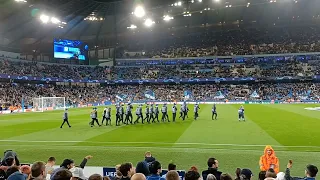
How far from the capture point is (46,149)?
1709 centimetres

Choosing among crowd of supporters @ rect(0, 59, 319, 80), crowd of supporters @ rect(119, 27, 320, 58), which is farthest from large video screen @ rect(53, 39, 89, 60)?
crowd of supporters @ rect(119, 27, 320, 58)

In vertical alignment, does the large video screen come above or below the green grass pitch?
Answer: above

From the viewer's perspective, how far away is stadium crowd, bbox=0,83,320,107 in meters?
63.1

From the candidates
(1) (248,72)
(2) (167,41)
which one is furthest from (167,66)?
(1) (248,72)

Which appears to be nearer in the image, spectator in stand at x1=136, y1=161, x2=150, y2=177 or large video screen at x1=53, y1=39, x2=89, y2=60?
spectator in stand at x1=136, y1=161, x2=150, y2=177

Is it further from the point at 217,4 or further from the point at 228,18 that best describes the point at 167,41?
the point at 217,4

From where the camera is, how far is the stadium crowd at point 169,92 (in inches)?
2484

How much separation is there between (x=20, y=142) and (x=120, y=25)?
214ft

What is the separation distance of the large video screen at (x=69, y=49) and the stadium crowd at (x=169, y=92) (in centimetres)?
821

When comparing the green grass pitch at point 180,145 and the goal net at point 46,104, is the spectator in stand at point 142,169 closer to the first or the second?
the green grass pitch at point 180,145

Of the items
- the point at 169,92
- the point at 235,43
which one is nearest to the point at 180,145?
the point at 169,92

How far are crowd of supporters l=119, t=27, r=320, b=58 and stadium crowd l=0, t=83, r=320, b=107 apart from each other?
10.4 meters

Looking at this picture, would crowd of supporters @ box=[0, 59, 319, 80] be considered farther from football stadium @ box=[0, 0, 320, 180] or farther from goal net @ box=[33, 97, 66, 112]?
goal net @ box=[33, 97, 66, 112]

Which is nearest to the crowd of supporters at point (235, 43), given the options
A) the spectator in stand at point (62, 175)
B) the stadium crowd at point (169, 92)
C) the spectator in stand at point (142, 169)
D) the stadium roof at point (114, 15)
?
the stadium roof at point (114, 15)
